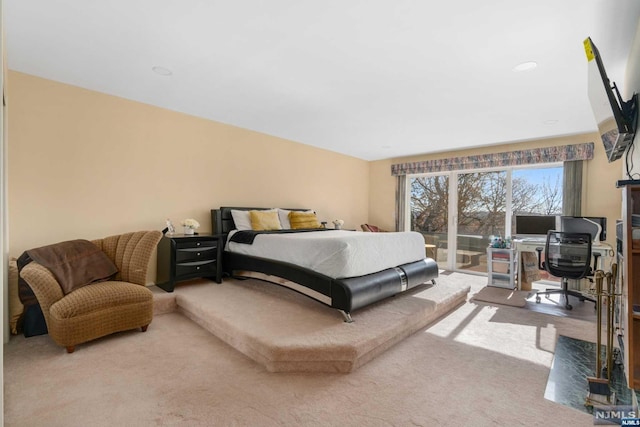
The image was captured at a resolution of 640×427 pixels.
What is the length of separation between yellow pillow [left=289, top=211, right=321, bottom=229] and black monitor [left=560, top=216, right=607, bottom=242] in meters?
3.72

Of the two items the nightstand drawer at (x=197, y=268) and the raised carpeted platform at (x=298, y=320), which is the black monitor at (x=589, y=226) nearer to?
the raised carpeted platform at (x=298, y=320)

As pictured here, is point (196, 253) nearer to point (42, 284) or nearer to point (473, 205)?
point (42, 284)

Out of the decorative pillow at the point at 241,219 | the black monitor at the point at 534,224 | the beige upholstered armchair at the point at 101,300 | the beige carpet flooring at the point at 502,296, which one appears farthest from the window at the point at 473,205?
the beige upholstered armchair at the point at 101,300

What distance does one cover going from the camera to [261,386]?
205 centimetres

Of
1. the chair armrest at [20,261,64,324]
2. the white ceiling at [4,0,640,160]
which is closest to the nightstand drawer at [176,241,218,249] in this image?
the chair armrest at [20,261,64,324]

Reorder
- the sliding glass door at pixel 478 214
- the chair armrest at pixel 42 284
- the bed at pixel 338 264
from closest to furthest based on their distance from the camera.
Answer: the chair armrest at pixel 42 284 < the bed at pixel 338 264 < the sliding glass door at pixel 478 214

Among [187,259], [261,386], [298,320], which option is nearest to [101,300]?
[187,259]

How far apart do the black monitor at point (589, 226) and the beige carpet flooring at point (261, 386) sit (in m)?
2.29

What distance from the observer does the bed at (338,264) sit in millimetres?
2852

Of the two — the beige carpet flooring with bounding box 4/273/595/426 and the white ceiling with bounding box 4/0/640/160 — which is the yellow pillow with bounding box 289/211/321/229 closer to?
the white ceiling with bounding box 4/0/640/160

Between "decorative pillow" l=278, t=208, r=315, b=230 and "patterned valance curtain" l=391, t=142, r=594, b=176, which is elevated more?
"patterned valance curtain" l=391, t=142, r=594, b=176

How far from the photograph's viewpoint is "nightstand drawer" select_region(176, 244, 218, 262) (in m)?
3.73

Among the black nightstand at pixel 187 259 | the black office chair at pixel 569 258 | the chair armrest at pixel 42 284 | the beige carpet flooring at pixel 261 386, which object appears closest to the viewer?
the beige carpet flooring at pixel 261 386

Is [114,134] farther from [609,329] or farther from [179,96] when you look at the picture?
[609,329]
